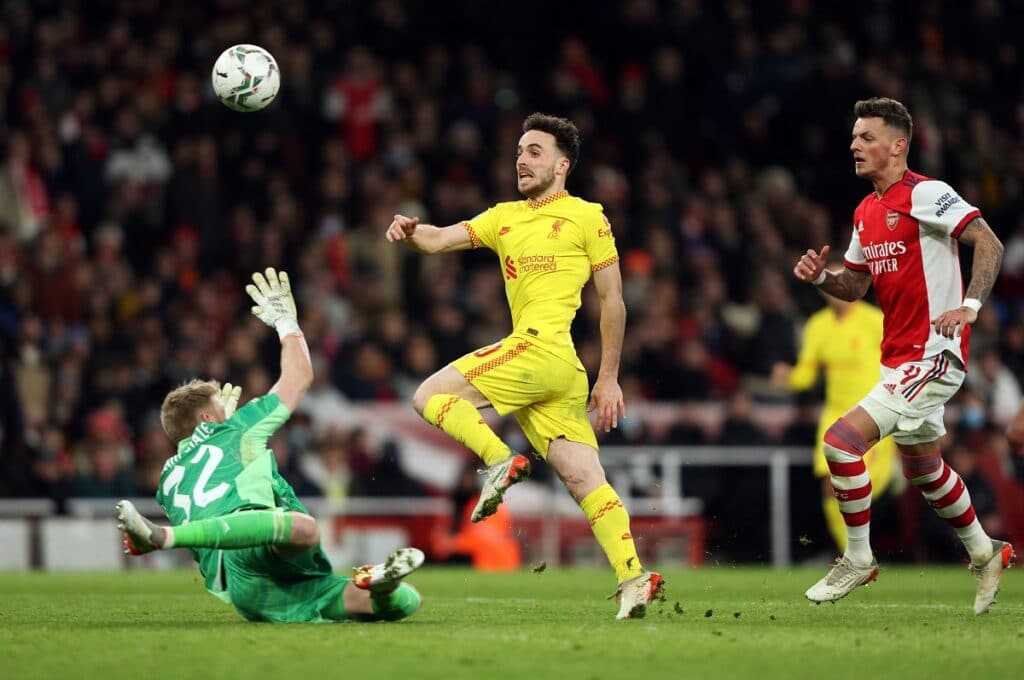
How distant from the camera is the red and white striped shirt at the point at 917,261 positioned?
8.38m

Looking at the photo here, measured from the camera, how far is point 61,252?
668 inches

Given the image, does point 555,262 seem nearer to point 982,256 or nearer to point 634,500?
point 982,256

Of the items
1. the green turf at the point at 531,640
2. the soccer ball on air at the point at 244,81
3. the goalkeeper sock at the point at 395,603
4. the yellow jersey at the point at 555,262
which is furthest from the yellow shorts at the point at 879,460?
the goalkeeper sock at the point at 395,603

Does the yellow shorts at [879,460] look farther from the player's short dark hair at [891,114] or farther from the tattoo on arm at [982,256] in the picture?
the tattoo on arm at [982,256]

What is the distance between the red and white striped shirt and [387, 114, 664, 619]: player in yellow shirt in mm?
1421

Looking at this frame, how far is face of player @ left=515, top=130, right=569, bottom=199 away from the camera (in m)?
8.53

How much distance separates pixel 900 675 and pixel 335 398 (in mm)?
11407

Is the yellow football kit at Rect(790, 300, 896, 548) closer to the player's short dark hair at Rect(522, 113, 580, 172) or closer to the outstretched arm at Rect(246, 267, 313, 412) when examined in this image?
the player's short dark hair at Rect(522, 113, 580, 172)

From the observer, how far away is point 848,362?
1295 cm

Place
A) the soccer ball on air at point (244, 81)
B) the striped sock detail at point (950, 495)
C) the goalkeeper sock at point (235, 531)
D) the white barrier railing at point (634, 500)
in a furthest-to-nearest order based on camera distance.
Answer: the white barrier railing at point (634, 500) → the soccer ball on air at point (244, 81) → the striped sock detail at point (950, 495) → the goalkeeper sock at point (235, 531)

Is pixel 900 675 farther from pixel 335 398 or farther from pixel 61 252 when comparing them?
pixel 61 252

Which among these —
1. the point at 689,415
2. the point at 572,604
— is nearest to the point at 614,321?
the point at 572,604

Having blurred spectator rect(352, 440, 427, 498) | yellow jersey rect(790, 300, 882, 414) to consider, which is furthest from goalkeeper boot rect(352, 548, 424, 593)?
blurred spectator rect(352, 440, 427, 498)

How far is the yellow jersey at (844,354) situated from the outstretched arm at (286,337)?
6.23 metres
